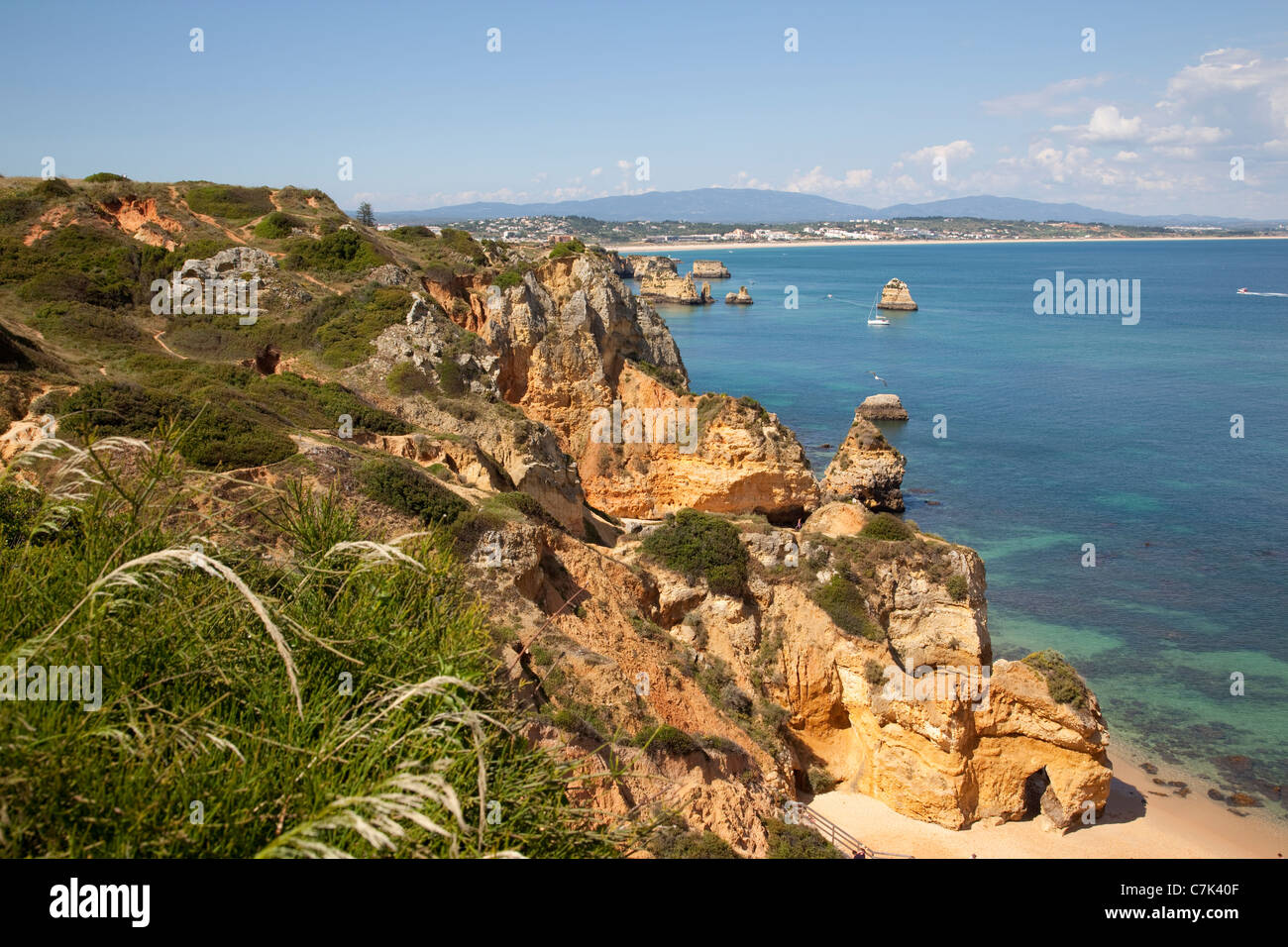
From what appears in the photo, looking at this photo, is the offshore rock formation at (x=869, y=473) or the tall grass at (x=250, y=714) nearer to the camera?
the tall grass at (x=250, y=714)

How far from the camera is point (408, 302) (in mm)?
35250

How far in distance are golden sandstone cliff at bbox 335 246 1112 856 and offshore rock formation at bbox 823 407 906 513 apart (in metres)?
16.4

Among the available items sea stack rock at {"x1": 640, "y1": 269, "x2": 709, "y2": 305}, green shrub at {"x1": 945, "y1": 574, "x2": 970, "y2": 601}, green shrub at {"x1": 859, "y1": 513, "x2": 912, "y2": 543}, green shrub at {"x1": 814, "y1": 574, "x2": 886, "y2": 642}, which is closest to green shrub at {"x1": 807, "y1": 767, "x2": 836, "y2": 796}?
green shrub at {"x1": 814, "y1": 574, "x2": 886, "y2": 642}

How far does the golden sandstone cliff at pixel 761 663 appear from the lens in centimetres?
1576

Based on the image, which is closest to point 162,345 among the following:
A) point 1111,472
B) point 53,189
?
point 53,189

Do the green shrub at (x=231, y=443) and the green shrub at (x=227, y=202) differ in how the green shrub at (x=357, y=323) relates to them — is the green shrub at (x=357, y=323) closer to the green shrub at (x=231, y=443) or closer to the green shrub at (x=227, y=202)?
the green shrub at (x=231, y=443)

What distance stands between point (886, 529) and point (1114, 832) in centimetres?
999

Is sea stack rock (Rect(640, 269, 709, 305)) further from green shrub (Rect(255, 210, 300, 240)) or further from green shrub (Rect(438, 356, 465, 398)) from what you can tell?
green shrub (Rect(438, 356, 465, 398))

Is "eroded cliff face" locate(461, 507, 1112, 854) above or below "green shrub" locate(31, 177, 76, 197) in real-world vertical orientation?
below

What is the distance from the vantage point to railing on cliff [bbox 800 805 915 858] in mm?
19141

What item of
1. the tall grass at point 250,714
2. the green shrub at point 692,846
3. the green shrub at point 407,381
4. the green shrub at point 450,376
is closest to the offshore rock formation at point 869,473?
the green shrub at point 450,376

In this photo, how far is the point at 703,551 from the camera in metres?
24.1

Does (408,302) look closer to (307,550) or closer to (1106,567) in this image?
(307,550)

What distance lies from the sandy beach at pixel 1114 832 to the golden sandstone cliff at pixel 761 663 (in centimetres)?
45
